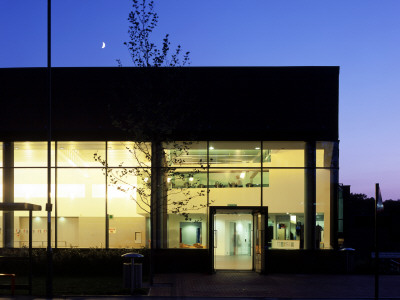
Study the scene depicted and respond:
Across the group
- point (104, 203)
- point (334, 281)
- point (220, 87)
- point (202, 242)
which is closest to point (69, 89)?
point (104, 203)

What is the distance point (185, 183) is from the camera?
70.6 ft

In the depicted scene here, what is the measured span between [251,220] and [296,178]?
106 inches

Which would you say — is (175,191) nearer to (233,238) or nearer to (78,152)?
(233,238)

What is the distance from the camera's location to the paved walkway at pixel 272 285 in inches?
629

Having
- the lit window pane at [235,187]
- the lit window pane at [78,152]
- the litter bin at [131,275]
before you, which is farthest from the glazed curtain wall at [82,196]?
the litter bin at [131,275]

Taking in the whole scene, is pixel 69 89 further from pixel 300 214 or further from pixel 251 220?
pixel 300 214

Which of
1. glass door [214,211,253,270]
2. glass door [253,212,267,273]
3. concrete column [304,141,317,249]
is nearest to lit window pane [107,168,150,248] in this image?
glass door [214,211,253,270]

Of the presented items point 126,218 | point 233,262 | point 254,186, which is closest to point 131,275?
point 126,218

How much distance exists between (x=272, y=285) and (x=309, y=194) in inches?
202

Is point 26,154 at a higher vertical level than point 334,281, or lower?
higher

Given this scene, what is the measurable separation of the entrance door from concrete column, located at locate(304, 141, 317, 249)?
1991 mm

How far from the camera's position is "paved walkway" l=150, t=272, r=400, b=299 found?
52.4ft

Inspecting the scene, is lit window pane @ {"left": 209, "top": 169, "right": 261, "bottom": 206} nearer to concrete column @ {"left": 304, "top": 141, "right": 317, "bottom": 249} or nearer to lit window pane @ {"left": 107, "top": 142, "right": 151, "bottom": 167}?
concrete column @ {"left": 304, "top": 141, "right": 317, "bottom": 249}

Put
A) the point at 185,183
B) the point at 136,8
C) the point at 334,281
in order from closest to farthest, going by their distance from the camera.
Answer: the point at 136,8 → the point at 334,281 → the point at 185,183
